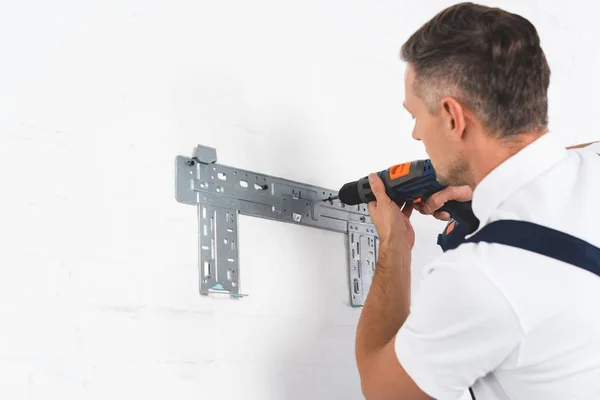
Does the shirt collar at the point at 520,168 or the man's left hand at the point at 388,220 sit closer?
the shirt collar at the point at 520,168

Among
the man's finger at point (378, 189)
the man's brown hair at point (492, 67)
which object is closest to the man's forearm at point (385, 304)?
the man's finger at point (378, 189)

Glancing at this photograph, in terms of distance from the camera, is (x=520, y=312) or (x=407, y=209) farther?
(x=407, y=209)

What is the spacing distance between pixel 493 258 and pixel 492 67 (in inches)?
13.3

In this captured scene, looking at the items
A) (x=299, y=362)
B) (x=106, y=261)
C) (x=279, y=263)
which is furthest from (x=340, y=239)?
(x=106, y=261)

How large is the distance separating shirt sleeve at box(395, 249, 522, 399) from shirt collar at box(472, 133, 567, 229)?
0.16 meters

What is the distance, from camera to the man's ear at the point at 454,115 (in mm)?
1255

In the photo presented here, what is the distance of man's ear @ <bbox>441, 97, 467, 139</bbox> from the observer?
1255 mm

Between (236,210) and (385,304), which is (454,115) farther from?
(236,210)

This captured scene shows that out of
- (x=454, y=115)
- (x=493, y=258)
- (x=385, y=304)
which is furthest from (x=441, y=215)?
(x=493, y=258)

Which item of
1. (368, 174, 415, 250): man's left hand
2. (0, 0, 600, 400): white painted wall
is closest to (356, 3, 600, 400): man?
(368, 174, 415, 250): man's left hand

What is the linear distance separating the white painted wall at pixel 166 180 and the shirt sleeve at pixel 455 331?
474mm

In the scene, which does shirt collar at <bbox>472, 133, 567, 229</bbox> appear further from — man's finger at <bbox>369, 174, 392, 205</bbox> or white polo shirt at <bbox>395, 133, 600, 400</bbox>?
man's finger at <bbox>369, 174, 392, 205</bbox>

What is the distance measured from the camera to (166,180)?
149cm

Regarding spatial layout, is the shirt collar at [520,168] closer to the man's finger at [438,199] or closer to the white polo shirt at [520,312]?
the white polo shirt at [520,312]
